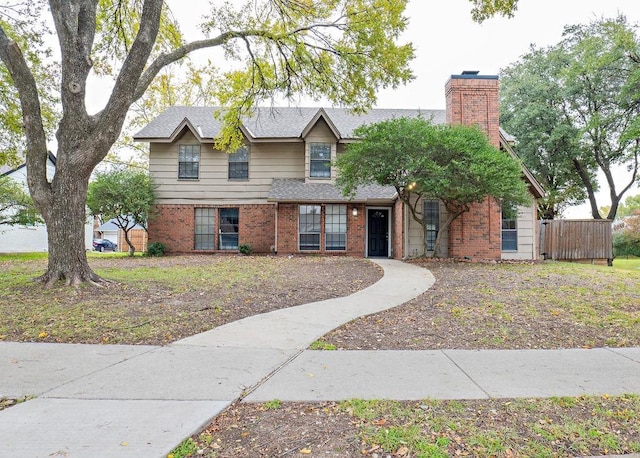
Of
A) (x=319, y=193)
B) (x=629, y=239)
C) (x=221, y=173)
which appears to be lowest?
(x=629, y=239)

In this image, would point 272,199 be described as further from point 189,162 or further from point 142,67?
point 142,67

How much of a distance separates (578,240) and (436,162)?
10.6 metres

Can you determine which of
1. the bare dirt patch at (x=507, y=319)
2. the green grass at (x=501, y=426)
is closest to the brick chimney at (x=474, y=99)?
the bare dirt patch at (x=507, y=319)

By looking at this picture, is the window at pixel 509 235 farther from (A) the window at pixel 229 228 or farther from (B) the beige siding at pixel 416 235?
(A) the window at pixel 229 228

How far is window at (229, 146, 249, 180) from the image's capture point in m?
16.9

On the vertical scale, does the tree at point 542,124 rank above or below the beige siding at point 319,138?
above

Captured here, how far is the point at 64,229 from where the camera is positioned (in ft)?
24.5

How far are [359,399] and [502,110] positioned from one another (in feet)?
91.1

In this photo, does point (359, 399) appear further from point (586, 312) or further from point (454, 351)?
point (586, 312)

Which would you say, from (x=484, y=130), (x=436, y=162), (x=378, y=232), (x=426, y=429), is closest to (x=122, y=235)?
(x=378, y=232)

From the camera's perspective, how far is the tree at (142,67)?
24.6 ft

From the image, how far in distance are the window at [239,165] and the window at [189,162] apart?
5.00 ft

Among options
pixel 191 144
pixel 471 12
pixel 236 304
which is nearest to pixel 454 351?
pixel 236 304

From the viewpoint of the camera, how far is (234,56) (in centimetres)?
1159
